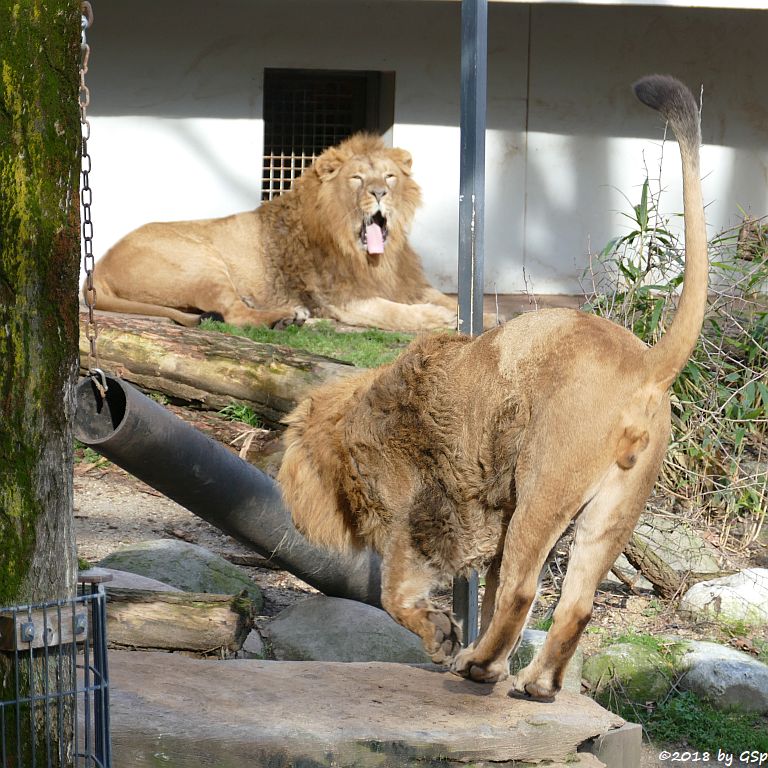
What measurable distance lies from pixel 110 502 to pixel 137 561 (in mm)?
1323

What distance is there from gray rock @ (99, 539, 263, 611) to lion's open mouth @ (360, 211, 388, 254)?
5137 mm

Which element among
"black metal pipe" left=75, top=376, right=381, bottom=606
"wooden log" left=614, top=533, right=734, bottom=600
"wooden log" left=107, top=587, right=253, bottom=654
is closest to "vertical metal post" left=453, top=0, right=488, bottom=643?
"black metal pipe" left=75, top=376, right=381, bottom=606

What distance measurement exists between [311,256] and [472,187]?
19.0ft

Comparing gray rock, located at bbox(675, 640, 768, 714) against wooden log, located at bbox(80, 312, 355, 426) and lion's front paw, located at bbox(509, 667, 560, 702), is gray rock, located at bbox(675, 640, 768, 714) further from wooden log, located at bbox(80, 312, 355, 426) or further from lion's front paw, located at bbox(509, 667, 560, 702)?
wooden log, located at bbox(80, 312, 355, 426)

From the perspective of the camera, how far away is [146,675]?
436 centimetres

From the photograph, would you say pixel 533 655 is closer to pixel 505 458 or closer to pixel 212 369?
pixel 505 458

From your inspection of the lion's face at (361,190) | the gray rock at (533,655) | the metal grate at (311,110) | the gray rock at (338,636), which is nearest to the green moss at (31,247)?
the gray rock at (338,636)

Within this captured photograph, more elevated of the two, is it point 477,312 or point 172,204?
point 172,204

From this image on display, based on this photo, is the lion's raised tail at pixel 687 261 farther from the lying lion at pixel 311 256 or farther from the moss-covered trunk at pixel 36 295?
the lying lion at pixel 311 256

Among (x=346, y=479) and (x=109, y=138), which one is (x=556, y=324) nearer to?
(x=346, y=479)

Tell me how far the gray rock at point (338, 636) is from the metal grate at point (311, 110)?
7.98 m

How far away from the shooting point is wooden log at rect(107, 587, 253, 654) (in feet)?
16.5

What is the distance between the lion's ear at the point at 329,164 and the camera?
10781mm

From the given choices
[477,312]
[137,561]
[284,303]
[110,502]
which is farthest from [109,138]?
[477,312]
